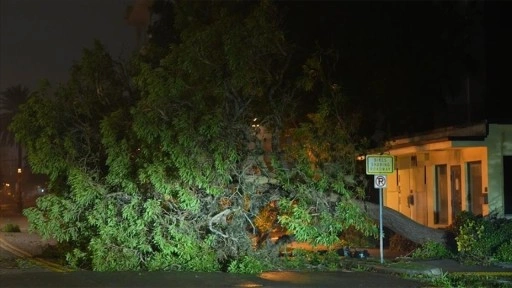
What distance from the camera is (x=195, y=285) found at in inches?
482

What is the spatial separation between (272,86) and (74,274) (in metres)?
5.99

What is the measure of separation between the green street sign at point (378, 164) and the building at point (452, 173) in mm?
2389

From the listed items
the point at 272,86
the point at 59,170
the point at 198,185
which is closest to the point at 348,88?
the point at 272,86

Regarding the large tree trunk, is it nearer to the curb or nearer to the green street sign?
the green street sign

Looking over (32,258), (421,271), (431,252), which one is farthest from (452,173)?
(32,258)

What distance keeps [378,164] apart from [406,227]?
7.91 ft

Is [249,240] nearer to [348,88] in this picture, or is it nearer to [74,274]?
[74,274]

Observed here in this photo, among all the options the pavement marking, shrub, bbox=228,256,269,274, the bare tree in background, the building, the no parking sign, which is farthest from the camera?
the bare tree in background

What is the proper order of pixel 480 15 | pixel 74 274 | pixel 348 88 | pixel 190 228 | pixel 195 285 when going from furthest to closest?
pixel 480 15, pixel 348 88, pixel 190 228, pixel 74 274, pixel 195 285

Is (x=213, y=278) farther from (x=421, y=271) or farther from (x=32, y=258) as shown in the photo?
(x=32, y=258)

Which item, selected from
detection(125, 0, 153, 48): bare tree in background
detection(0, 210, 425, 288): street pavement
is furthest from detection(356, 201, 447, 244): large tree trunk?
detection(125, 0, 153, 48): bare tree in background

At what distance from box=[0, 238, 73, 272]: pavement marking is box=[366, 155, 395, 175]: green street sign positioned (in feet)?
23.2

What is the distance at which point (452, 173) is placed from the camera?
1917 cm

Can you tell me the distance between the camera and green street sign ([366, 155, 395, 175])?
15.3 m
